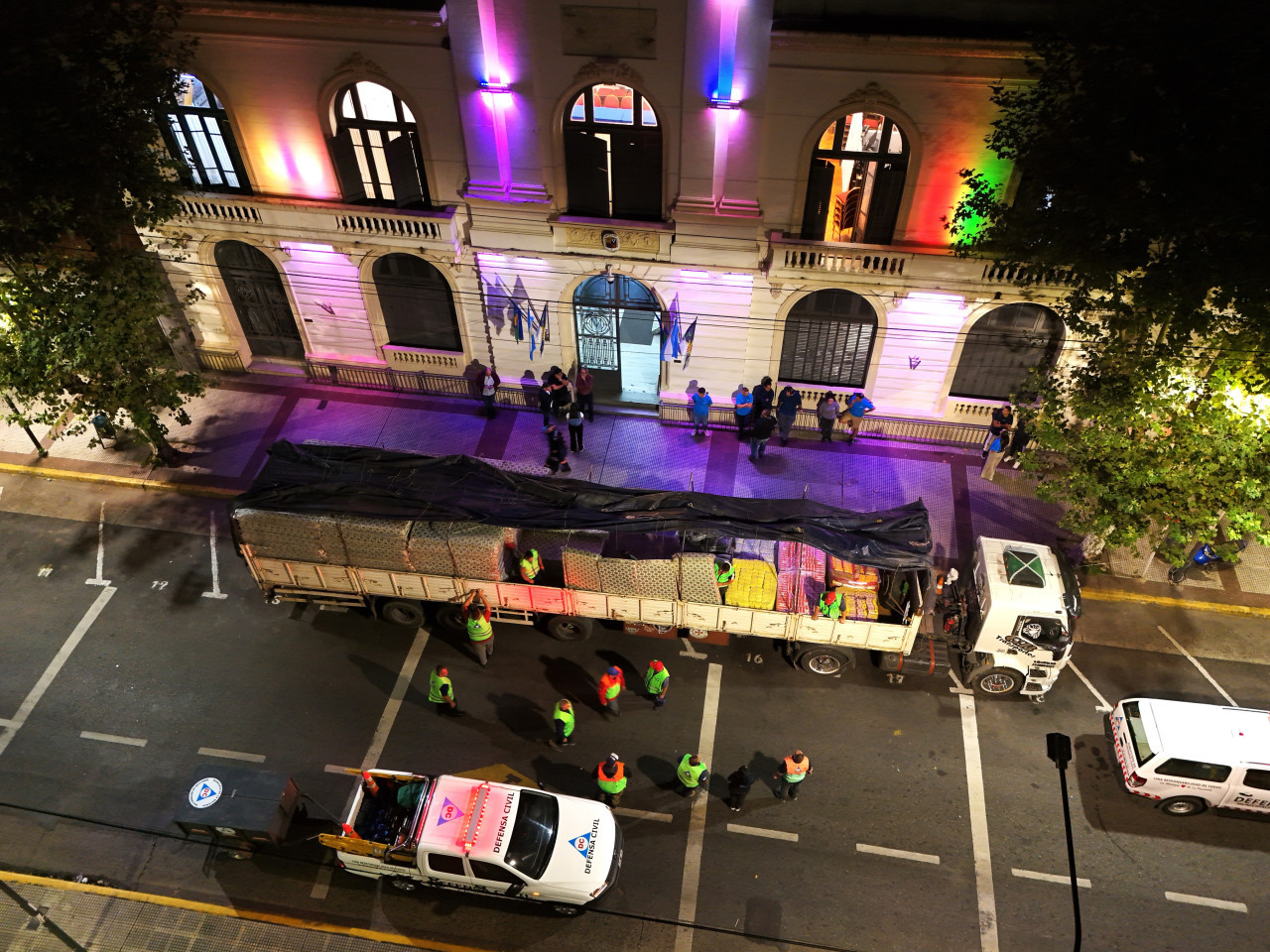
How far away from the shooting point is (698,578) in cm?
1820

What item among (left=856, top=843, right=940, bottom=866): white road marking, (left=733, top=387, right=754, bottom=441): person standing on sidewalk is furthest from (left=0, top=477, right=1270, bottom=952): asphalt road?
(left=733, top=387, right=754, bottom=441): person standing on sidewalk

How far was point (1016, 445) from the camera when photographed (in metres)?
24.0

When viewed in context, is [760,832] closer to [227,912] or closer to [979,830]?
[979,830]

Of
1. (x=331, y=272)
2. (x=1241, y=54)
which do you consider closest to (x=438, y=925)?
(x=331, y=272)

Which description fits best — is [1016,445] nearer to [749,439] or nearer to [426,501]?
[749,439]

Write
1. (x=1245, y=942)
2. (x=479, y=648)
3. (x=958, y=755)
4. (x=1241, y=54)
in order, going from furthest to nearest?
(x=479, y=648) < (x=958, y=755) < (x=1245, y=942) < (x=1241, y=54)

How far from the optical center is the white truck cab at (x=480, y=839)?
14945mm

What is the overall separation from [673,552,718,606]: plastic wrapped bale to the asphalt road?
2.29 metres

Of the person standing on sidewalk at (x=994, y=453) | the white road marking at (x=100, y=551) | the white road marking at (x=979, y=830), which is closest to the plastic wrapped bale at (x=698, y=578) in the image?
the white road marking at (x=979, y=830)

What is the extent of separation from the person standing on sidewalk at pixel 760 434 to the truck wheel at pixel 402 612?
403 inches

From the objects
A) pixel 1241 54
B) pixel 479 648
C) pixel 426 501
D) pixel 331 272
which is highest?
pixel 1241 54

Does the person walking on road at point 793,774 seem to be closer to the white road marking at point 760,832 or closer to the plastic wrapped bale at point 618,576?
the white road marking at point 760,832

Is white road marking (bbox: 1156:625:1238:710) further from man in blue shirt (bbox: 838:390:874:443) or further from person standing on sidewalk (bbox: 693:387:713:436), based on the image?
person standing on sidewalk (bbox: 693:387:713:436)

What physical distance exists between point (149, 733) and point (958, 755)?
17.0m
